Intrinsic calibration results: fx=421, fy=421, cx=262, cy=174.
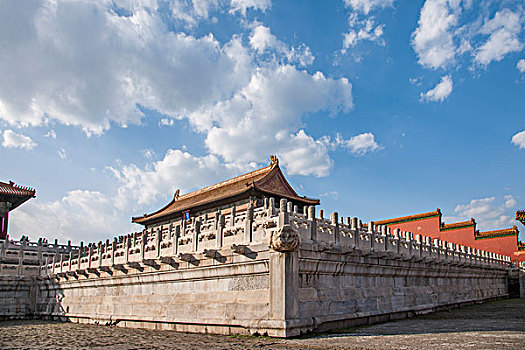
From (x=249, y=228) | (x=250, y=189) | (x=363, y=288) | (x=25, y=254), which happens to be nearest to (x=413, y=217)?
(x=250, y=189)

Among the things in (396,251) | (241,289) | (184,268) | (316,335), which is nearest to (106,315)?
(184,268)

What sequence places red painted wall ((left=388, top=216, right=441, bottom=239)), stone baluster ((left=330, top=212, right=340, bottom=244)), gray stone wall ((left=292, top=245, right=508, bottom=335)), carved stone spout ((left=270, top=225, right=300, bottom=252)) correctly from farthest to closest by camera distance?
red painted wall ((left=388, top=216, right=441, bottom=239))
stone baluster ((left=330, top=212, right=340, bottom=244))
gray stone wall ((left=292, top=245, right=508, bottom=335))
carved stone spout ((left=270, top=225, right=300, bottom=252))

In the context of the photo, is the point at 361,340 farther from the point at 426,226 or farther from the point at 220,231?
the point at 426,226

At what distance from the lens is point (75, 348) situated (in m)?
11.3

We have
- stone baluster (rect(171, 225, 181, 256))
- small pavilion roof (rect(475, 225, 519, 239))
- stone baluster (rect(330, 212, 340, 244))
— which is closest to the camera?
stone baluster (rect(330, 212, 340, 244))

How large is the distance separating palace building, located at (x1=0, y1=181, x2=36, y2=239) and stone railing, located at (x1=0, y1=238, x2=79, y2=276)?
5.28 metres

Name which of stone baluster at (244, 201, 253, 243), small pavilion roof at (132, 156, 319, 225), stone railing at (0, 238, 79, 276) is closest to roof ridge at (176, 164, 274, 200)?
small pavilion roof at (132, 156, 319, 225)

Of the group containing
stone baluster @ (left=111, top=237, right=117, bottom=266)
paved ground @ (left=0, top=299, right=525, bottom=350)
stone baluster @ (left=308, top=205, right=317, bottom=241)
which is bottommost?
paved ground @ (left=0, top=299, right=525, bottom=350)

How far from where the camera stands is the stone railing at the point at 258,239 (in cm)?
1186

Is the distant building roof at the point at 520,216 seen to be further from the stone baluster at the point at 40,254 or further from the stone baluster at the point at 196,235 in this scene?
the stone baluster at the point at 40,254

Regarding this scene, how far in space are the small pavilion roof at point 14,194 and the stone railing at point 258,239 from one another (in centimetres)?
2022

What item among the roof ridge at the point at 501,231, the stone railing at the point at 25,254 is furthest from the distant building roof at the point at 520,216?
the stone railing at the point at 25,254

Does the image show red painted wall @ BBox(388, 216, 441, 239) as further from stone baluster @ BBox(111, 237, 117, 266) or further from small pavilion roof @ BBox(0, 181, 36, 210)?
small pavilion roof @ BBox(0, 181, 36, 210)

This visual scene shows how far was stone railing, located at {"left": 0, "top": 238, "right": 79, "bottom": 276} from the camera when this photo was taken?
2624 cm
